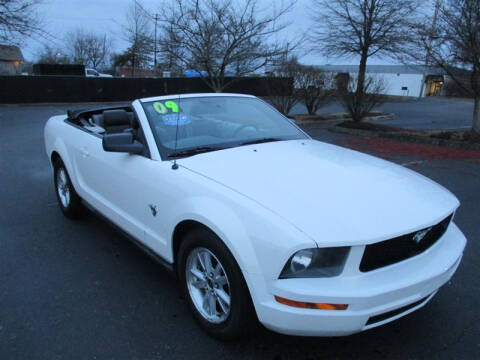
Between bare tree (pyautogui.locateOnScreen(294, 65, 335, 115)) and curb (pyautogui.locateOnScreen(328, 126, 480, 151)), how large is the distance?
271 centimetres

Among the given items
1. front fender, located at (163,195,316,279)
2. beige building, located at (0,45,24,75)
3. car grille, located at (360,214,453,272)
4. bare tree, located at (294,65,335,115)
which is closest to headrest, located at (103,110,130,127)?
front fender, located at (163,195,316,279)

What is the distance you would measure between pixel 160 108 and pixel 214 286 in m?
1.71

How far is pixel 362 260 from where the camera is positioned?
85.3 inches

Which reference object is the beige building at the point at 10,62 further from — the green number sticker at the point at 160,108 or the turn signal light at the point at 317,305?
the turn signal light at the point at 317,305

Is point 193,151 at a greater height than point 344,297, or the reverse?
point 193,151

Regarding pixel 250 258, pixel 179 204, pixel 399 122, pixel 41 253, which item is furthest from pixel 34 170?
pixel 399 122

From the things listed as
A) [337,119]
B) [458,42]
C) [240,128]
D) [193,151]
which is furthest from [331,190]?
[337,119]

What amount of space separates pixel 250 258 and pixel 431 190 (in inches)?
57.7

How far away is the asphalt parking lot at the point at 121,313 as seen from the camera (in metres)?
2.57

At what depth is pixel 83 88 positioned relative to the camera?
23.0m

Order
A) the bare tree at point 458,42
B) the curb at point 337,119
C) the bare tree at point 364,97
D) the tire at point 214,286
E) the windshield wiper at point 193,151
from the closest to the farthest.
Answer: the tire at point 214,286, the windshield wiper at point 193,151, the bare tree at point 458,42, the bare tree at point 364,97, the curb at point 337,119

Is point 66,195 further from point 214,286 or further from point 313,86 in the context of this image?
point 313,86

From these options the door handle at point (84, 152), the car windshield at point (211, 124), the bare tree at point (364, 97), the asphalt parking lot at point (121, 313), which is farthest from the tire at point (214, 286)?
the bare tree at point (364, 97)

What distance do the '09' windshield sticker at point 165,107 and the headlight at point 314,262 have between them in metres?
1.96
